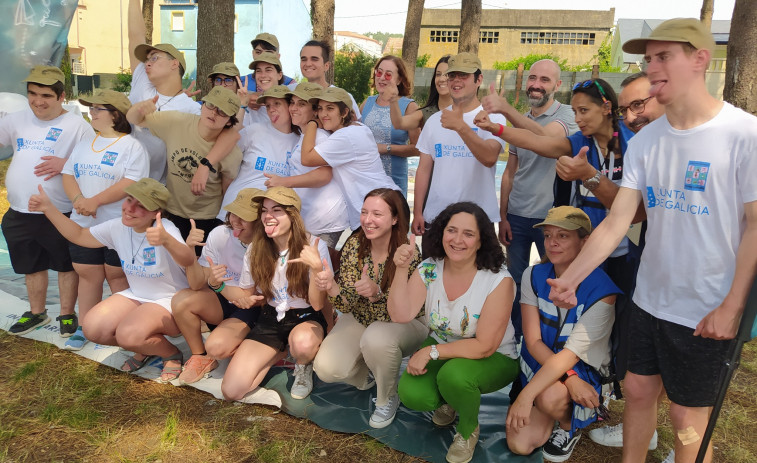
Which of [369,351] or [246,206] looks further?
[246,206]

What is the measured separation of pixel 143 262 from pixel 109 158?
0.76 metres

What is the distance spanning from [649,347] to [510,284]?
28.8 inches

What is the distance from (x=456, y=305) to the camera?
2.84 m

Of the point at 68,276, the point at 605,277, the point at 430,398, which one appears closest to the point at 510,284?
the point at 605,277

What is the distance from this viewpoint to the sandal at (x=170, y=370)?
3.41 meters

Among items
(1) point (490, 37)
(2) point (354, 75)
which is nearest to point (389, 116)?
(2) point (354, 75)

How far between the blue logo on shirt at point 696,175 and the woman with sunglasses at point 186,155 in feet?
8.86

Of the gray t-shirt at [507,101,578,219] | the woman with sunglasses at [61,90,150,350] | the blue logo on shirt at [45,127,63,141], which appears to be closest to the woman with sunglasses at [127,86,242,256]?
the woman with sunglasses at [61,90,150,350]

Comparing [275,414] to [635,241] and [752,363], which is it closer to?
[635,241]

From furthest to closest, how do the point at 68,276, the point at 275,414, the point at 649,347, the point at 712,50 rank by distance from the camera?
the point at 68,276 < the point at 275,414 < the point at 649,347 < the point at 712,50

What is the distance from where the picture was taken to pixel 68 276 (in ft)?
13.0

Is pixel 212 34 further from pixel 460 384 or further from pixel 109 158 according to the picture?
pixel 460 384

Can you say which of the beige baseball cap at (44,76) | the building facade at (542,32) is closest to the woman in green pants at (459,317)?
the beige baseball cap at (44,76)

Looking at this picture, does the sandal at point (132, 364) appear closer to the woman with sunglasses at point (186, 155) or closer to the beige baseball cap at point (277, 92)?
the woman with sunglasses at point (186, 155)
